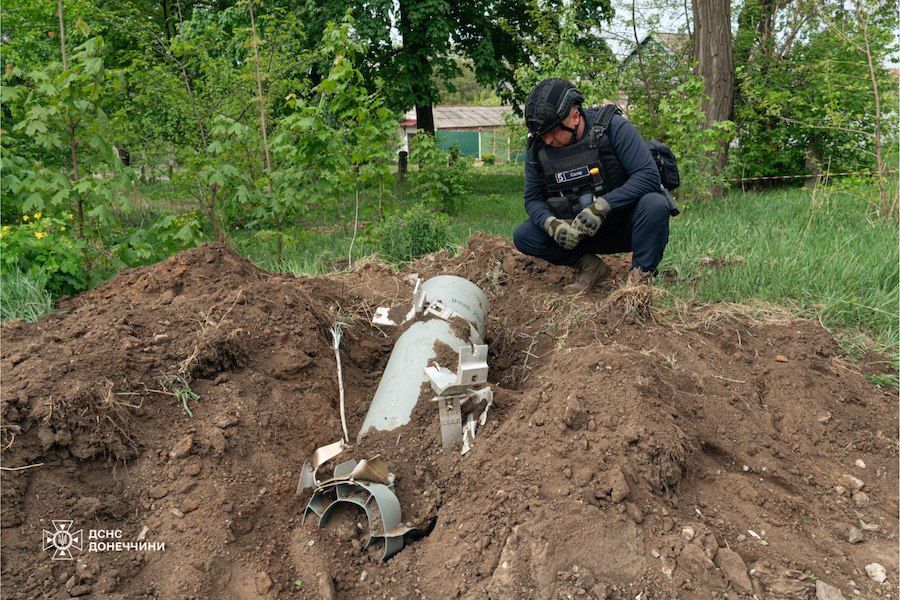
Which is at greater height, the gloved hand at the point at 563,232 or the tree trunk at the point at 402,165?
the tree trunk at the point at 402,165

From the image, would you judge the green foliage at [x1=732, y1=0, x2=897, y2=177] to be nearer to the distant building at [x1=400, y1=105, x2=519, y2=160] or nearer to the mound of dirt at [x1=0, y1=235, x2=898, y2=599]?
the mound of dirt at [x1=0, y1=235, x2=898, y2=599]

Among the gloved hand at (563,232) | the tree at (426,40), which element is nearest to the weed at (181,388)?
the gloved hand at (563,232)

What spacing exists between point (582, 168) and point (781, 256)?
5.27ft

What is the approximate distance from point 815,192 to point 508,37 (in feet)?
26.1

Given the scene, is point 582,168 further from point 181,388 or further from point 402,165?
point 402,165

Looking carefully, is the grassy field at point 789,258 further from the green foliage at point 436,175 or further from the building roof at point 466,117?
the building roof at point 466,117

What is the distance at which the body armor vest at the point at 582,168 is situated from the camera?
3.79 metres

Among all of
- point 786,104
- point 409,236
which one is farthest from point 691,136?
point 786,104

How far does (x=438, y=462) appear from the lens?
2.49 m

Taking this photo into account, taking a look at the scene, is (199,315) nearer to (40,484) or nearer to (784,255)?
(40,484)

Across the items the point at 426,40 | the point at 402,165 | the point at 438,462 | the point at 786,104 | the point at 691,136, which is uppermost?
the point at 426,40

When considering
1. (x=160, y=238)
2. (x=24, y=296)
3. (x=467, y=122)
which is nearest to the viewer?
(x=24, y=296)

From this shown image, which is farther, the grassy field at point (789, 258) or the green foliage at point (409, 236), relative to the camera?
the green foliage at point (409, 236)

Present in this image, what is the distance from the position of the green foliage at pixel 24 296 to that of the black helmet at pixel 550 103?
2.89 metres
